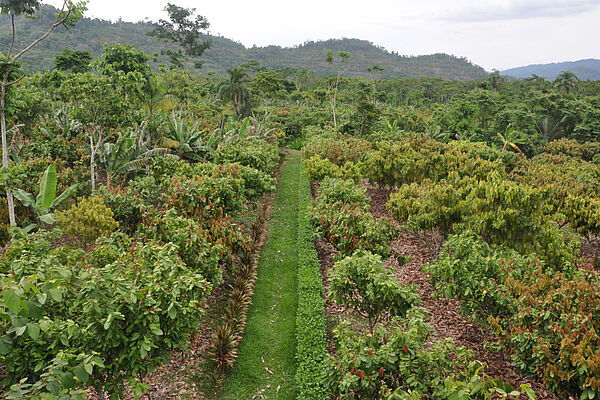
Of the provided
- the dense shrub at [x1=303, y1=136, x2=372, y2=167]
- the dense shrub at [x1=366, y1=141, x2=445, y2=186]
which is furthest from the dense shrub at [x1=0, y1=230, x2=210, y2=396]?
the dense shrub at [x1=303, y1=136, x2=372, y2=167]

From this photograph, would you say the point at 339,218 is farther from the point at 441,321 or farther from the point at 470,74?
the point at 470,74

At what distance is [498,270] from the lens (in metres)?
5.92

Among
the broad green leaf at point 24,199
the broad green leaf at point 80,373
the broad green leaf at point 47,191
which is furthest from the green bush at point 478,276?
the broad green leaf at point 24,199

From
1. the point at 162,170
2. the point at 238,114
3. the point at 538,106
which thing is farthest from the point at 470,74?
the point at 162,170

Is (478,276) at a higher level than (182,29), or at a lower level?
lower

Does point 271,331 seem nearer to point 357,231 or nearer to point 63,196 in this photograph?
point 357,231

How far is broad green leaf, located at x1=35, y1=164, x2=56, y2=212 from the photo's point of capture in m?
8.36

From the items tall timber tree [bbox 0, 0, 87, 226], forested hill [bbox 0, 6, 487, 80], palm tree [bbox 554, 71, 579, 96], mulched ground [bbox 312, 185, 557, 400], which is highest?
forested hill [bbox 0, 6, 487, 80]

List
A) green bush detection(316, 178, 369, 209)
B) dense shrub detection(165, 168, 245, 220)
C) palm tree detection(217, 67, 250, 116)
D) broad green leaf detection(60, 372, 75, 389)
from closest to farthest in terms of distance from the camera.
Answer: broad green leaf detection(60, 372, 75, 389)
dense shrub detection(165, 168, 245, 220)
green bush detection(316, 178, 369, 209)
palm tree detection(217, 67, 250, 116)

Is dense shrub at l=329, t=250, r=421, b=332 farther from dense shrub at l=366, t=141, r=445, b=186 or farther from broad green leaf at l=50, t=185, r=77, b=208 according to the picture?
broad green leaf at l=50, t=185, r=77, b=208

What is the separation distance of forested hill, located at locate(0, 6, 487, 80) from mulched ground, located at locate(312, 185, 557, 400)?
59.2 meters

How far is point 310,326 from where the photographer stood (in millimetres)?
6750

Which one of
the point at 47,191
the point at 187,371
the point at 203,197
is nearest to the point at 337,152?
the point at 203,197

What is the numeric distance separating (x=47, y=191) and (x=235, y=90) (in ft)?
67.4
